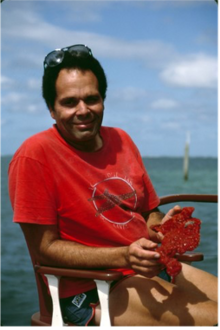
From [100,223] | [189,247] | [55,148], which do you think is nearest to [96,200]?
[100,223]

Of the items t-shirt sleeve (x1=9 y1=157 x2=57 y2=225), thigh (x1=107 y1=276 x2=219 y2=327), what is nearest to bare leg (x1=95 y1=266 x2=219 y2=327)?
thigh (x1=107 y1=276 x2=219 y2=327)

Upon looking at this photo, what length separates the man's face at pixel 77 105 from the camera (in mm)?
2605

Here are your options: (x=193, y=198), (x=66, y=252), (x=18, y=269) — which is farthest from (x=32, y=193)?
(x=18, y=269)

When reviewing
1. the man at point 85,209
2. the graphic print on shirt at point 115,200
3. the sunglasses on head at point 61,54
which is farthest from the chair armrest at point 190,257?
the sunglasses on head at point 61,54

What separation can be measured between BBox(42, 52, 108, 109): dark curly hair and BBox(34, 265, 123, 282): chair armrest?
33.0 inches

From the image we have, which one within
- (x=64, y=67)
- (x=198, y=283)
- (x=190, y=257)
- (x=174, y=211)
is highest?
(x=64, y=67)

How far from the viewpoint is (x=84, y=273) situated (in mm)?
2348

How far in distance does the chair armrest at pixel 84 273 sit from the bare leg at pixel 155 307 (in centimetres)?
18

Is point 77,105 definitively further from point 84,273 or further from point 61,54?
point 84,273

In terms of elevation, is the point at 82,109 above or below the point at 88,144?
above

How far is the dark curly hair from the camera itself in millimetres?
2645

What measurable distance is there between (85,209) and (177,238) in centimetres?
46

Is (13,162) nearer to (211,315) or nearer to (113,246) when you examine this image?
(113,246)

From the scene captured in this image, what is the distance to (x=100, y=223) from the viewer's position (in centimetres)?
257
